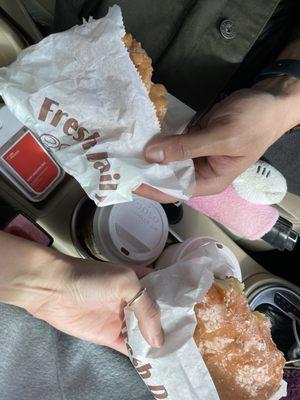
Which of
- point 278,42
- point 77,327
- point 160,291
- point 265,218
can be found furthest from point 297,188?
point 77,327

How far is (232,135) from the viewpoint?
0.75m

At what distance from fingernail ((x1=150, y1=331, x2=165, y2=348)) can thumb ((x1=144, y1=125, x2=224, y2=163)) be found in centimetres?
27

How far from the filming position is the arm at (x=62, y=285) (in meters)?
0.69

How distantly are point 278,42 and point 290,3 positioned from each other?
0.27ft

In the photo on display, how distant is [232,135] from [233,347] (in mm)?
368

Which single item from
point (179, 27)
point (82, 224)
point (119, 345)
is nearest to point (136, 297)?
point (119, 345)

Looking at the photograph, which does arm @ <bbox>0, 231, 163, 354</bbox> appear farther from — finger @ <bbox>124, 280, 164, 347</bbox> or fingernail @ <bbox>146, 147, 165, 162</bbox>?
fingernail @ <bbox>146, 147, 165, 162</bbox>

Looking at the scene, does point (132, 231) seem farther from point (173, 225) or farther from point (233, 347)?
point (233, 347)

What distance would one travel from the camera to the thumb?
0.66 metres

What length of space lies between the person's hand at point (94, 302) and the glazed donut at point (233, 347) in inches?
3.9

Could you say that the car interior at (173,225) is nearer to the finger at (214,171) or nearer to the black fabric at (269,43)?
the finger at (214,171)

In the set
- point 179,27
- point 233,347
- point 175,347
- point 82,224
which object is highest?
point 179,27

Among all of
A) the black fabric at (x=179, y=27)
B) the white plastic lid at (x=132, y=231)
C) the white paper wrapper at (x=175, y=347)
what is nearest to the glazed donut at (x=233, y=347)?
the white paper wrapper at (x=175, y=347)

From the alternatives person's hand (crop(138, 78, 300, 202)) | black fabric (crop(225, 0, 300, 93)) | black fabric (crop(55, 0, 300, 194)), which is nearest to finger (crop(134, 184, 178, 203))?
person's hand (crop(138, 78, 300, 202))
